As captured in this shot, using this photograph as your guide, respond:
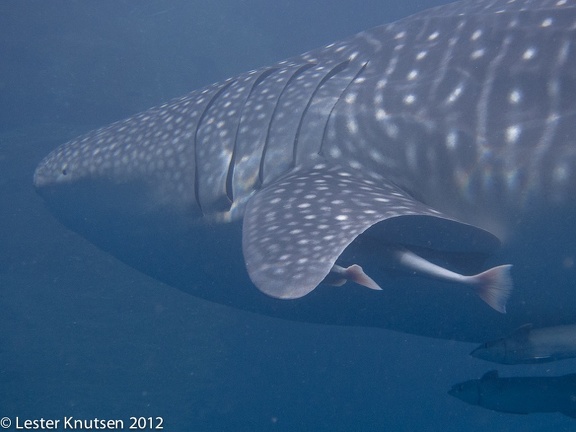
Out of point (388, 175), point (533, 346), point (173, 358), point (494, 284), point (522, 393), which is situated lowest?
point (173, 358)

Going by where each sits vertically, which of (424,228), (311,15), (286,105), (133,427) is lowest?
(133,427)

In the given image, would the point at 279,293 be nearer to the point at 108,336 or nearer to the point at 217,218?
the point at 217,218

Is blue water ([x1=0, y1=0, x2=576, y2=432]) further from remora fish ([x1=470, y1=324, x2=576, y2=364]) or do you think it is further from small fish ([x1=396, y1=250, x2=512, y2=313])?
small fish ([x1=396, y1=250, x2=512, y2=313])

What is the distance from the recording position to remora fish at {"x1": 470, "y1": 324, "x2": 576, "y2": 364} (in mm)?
3521

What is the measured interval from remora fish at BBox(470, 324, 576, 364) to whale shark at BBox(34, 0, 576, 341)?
158 millimetres

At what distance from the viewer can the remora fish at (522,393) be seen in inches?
158

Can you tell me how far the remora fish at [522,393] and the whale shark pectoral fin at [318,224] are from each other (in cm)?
142

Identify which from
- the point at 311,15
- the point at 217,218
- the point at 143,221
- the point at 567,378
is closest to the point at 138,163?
the point at 143,221

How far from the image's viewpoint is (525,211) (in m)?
3.20

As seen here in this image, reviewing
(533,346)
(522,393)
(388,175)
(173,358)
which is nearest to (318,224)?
(388,175)

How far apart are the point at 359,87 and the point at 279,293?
2219mm

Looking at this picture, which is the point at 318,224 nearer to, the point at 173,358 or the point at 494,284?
the point at 494,284

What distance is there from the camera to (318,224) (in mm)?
2990

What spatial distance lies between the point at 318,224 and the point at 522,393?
8.09 ft
